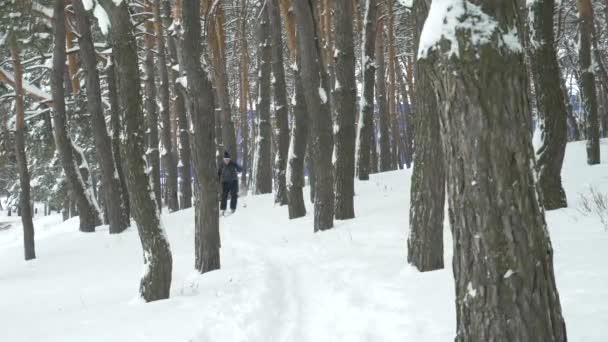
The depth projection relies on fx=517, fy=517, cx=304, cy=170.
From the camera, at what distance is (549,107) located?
7.75 m

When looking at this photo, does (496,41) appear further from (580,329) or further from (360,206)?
(360,206)

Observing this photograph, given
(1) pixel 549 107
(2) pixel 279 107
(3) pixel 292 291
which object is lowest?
(3) pixel 292 291

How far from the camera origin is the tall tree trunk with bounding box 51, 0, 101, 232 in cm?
1290

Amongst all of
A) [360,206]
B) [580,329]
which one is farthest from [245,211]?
[580,329]

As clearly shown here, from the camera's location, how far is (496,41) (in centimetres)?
267

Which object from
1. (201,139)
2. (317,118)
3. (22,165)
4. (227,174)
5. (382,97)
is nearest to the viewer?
(201,139)

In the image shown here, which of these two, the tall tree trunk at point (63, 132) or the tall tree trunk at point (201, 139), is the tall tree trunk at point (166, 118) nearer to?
the tall tree trunk at point (63, 132)

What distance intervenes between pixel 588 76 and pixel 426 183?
8.73 meters

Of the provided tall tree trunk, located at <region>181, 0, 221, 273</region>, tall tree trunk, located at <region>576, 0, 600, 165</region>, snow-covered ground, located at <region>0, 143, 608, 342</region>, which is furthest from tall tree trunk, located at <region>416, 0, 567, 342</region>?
tall tree trunk, located at <region>576, 0, 600, 165</region>

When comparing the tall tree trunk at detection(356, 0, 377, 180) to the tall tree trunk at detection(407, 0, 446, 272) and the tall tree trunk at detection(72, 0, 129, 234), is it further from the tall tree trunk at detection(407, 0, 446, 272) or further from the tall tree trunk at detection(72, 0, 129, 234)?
the tall tree trunk at detection(407, 0, 446, 272)

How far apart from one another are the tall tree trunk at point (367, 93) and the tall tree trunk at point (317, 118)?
3.40 m

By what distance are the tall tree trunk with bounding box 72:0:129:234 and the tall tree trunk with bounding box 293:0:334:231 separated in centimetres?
597

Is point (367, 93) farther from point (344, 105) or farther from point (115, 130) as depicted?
point (115, 130)

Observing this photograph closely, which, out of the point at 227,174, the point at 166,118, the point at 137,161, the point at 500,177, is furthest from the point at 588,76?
the point at 166,118
